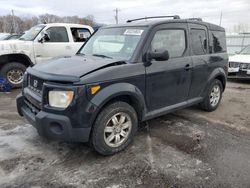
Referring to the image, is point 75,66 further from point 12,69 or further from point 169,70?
point 12,69

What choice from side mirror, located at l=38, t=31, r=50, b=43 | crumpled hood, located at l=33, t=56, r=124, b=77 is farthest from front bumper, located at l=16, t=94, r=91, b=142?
side mirror, located at l=38, t=31, r=50, b=43

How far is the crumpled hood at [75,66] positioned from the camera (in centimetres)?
322

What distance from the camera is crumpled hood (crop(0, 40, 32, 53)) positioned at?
286 inches

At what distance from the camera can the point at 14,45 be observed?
292 inches

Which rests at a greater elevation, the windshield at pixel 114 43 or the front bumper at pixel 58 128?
the windshield at pixel 114 43

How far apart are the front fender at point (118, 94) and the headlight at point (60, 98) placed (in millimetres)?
282

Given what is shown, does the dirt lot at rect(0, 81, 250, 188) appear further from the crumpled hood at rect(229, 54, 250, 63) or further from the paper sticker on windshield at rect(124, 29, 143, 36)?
the crumpled hood at rect(229, 54, 250, 63)

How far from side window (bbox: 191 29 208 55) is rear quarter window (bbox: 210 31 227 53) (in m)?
0.32

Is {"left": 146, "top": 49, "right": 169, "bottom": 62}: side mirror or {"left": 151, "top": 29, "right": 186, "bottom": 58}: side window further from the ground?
{"left": 151, "top": 29, "right": 186, "bottom": 58}: side window

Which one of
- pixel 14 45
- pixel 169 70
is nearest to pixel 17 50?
pixel 14 45

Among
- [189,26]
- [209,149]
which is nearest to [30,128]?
[209,149]

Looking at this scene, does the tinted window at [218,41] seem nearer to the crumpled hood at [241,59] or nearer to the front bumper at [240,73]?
the front bumper at [240,73]

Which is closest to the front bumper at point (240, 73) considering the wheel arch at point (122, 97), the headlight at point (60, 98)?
the wheel arch at point (122, 97)

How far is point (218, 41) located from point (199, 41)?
0.83m
